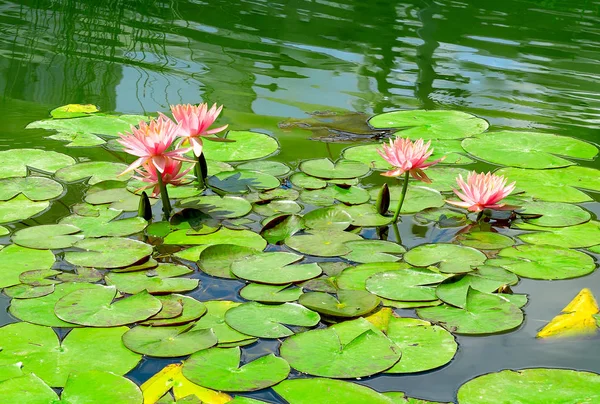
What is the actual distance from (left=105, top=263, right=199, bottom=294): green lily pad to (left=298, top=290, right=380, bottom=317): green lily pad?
306 mm

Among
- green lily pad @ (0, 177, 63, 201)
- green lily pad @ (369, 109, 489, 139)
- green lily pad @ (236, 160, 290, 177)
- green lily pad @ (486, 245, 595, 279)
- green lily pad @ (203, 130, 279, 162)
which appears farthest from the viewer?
green lily pad @ (369, 109, 489, 139)

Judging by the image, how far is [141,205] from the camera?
85.0 inches

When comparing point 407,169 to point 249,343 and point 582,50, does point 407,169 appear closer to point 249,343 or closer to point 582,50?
point 249,343

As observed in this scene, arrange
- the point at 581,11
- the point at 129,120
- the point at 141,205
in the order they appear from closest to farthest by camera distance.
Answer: the point at 141,205
the point at 129,120
the point at 581,11

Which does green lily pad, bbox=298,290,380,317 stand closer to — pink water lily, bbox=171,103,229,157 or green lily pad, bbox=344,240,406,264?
green lily pad, bbox=344,240,406,264

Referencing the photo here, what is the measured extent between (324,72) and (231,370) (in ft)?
8.81

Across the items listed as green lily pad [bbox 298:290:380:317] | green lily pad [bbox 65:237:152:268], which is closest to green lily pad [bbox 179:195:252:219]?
green lily pad [bbox 65:237:152:268]

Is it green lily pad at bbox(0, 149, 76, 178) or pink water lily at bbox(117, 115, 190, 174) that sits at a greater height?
pink water lily at bbox(117, 115, 190, 174)

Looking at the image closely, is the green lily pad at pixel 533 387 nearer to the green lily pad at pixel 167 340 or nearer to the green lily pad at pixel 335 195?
the green lily pad at pixel 167 340

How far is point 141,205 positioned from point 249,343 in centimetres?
75

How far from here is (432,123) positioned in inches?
120

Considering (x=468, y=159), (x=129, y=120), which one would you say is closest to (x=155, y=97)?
(x=129, y=120)

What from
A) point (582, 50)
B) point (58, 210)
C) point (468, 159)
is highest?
point (582, 50)

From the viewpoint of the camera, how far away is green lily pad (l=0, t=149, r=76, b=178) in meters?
2.46
